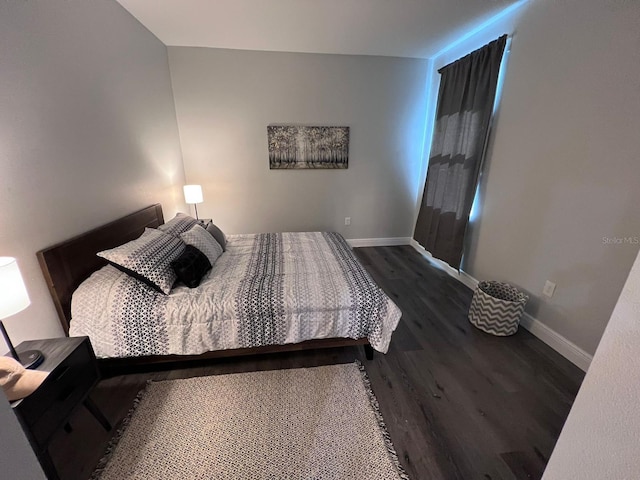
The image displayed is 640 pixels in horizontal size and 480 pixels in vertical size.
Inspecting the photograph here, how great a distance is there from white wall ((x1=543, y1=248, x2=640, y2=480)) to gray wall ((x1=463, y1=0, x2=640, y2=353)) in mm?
1440

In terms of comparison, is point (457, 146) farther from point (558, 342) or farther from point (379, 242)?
point (558, 342)

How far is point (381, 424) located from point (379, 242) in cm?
294

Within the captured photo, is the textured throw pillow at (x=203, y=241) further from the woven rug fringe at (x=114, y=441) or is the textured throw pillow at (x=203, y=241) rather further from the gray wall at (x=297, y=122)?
the gray wall at (x=297, y=122)

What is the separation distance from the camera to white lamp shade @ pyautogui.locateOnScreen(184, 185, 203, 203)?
10.1ft

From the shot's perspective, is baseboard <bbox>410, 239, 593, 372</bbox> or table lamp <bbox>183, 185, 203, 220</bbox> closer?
baseboard <bbox>410, 239, 593, 372</bbox>

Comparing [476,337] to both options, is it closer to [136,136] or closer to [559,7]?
[559,7]

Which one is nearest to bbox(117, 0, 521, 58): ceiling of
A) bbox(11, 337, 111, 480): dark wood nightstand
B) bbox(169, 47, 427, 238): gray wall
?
bbox(169, 47, 427, 238): gray wall

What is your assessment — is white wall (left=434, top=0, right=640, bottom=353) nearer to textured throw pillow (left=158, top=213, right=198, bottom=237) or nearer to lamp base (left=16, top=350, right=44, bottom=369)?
textured throw pillow (left=158, top=213, right=198, bottom=237)

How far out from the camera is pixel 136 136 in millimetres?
2389

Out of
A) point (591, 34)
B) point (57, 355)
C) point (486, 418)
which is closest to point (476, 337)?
point (486, 418)

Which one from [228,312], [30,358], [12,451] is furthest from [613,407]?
[30,358]

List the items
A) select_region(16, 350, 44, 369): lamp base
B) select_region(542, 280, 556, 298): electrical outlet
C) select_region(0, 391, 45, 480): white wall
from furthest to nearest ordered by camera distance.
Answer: select_region(542, 280, 556, 298): electrical outlet, select_region(16, 350, 44, 369): lamp base, select_region(0, 391, 45, 480): white wall

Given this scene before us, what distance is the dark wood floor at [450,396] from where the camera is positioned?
1.29m

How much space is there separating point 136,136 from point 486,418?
3372mm
